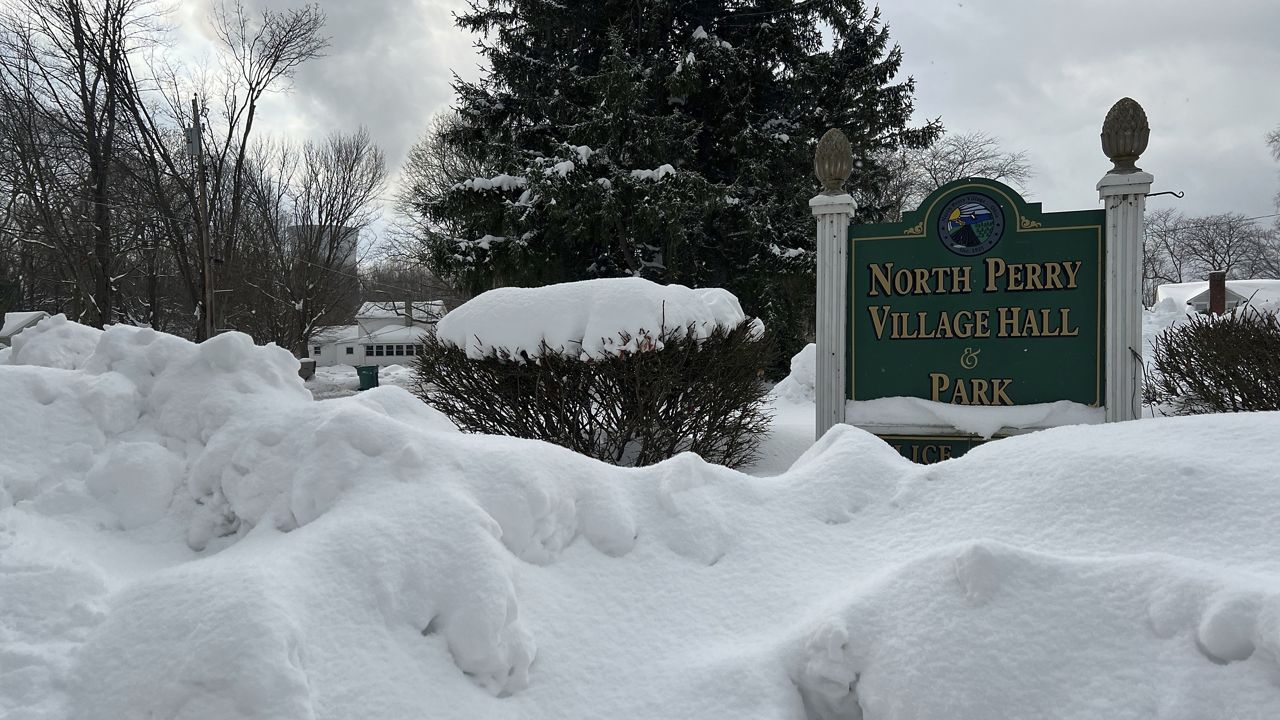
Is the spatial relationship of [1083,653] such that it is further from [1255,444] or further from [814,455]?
[814,455]

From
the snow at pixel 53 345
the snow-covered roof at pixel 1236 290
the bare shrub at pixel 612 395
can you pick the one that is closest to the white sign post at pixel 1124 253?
the bare shrub at pixel 612 395

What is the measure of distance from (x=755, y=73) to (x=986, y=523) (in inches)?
659

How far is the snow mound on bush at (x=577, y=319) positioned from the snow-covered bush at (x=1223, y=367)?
16.4ft

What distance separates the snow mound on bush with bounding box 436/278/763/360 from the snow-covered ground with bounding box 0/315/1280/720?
2.37 meters

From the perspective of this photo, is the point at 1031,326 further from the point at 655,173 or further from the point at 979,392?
the point at 655,173

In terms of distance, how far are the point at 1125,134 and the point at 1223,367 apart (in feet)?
9.31

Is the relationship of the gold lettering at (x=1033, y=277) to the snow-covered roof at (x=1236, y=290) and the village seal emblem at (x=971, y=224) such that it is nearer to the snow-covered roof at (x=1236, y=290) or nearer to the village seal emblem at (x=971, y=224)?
the village seal emblem at (x=971, y=224)

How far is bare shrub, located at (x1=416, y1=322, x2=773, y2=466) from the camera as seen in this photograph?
561 cm

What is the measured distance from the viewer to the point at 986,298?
5926mm

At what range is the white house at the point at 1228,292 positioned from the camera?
2362 cm

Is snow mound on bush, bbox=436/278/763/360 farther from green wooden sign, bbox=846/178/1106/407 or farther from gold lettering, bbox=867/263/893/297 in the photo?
green wooden sign, bbox=846/178/1106/407

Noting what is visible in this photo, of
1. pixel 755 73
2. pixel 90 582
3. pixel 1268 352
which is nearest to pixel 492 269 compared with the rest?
pixel 755 73

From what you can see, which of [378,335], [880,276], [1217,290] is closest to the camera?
[880,276]

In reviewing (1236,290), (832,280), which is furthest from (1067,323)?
(1236,290)
